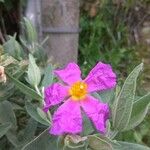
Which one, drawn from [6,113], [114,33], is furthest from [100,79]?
[114,33]

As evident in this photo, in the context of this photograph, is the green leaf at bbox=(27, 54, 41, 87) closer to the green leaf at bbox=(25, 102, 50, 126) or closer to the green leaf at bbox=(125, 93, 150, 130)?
the green leaf at bbox=(25, 102, 50, 126)

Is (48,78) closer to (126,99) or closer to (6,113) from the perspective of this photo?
(6,113)

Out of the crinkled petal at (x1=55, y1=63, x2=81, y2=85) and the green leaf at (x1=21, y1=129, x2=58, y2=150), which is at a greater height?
the crinkled petal at (x1=55, y1=63, x2=81, y2=85)

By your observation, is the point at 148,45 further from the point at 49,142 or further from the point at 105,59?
the point at 49,142

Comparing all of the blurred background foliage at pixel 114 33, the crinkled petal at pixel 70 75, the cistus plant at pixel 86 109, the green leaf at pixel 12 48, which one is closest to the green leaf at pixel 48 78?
the cistus plant at pixel 86 109

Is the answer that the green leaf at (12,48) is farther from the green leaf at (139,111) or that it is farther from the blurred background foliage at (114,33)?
the blurred background foliage at (114,33)

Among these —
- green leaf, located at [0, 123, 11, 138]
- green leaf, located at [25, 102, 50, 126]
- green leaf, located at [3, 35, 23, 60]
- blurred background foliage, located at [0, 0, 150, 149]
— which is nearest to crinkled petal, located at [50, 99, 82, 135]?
green leaf, located at [25, 102, 50, 126]

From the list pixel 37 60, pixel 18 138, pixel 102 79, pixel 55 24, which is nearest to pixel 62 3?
pixel 55 24
